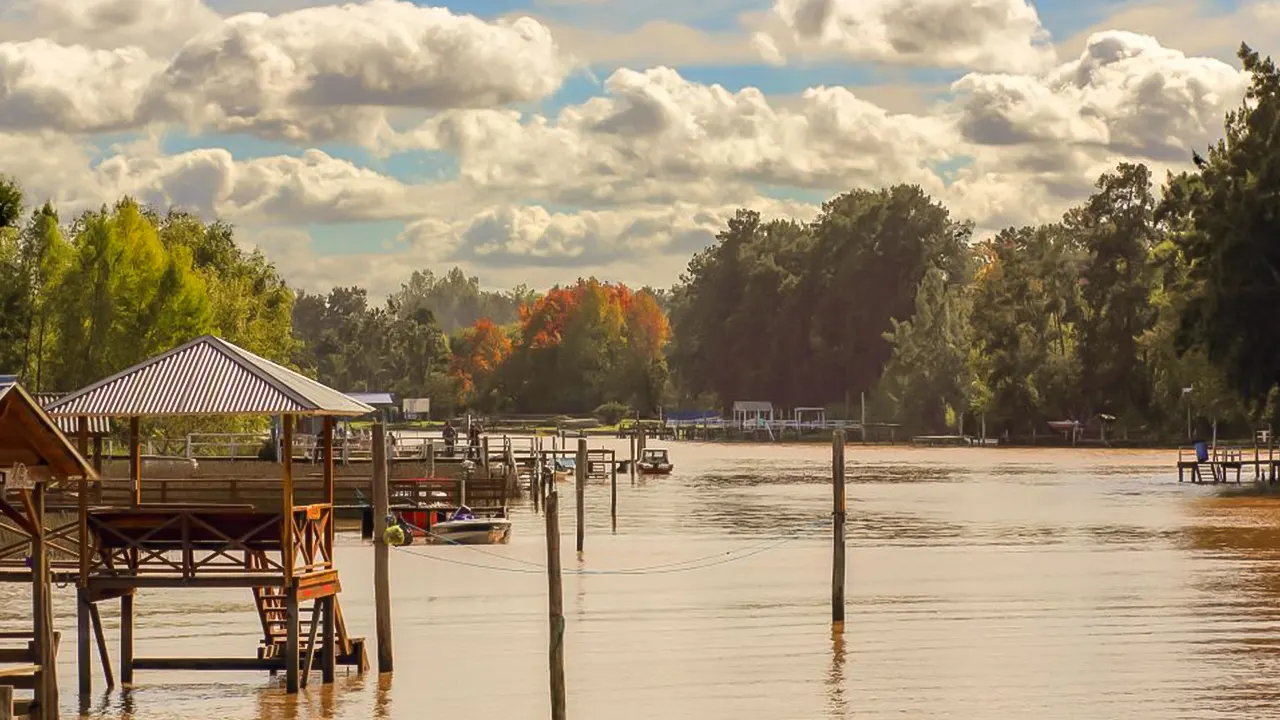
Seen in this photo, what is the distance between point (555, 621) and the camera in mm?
25984

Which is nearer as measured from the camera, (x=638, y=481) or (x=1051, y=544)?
(x=1051, y=544)

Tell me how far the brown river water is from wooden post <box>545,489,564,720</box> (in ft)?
9.59

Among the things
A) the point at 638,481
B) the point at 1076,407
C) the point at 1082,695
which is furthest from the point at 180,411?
the point at 1076,407

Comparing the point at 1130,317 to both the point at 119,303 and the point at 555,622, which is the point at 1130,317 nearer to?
the point at 119,303

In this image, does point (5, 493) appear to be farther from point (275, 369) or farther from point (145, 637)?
point (145, 637)

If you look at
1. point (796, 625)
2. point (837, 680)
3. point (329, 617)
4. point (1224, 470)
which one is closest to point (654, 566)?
point (796, 625)

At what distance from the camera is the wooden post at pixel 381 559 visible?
31.5 meters

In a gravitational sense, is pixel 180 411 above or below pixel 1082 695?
above

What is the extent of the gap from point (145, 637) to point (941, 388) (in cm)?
15238

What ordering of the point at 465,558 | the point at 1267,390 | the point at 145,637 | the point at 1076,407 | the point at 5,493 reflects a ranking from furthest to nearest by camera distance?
the point at 1076,407 < the point at 1267,390 < the point at 465,558 < the point at 145,637 < the point at 5,493

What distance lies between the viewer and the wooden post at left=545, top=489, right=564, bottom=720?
83.5 feet

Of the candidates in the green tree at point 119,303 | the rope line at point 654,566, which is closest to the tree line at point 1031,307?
the green tree at point 119,303

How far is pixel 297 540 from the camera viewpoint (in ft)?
98.9

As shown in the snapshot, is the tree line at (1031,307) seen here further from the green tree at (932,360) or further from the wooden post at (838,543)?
the wooden post at (838,543)
